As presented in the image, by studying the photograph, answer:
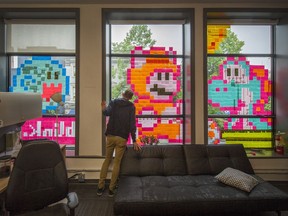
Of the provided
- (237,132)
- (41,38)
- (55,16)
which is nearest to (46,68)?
(41,38)

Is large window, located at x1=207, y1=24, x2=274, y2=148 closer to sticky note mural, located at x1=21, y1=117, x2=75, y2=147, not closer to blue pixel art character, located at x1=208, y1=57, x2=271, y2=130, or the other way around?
blue pixel art character, located at x1=208, y1=57, x2=271, y2=130

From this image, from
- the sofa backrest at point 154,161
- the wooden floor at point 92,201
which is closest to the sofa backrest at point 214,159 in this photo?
the sofa backrest at point 154,161

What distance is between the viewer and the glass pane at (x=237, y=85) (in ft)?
11.9

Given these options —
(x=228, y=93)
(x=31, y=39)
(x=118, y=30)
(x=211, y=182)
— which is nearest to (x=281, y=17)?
(x=228, y=93)

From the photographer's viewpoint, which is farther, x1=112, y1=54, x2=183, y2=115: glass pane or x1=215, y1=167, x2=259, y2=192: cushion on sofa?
x1=112, y1=54, x2=183, y2=115: glass pane

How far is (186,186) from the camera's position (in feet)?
8.18

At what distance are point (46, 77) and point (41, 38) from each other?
66cm

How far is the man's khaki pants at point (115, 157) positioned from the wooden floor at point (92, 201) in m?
0.18

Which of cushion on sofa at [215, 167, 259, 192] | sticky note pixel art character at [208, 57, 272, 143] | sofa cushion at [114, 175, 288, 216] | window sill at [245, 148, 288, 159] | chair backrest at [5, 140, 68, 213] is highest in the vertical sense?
sticky note pixel art character at [208, 57, 272, 143]

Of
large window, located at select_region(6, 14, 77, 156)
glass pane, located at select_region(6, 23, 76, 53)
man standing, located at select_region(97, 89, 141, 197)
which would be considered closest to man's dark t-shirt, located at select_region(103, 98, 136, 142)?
man standing, located at select_region(97, 89, 141, 197)

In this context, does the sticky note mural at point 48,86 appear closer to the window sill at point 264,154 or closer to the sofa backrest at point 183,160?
the sofa backrest at point 183,160

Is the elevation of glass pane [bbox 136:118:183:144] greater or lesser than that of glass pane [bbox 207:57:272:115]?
lesser

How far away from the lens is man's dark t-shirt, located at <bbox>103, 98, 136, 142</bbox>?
9.74ft

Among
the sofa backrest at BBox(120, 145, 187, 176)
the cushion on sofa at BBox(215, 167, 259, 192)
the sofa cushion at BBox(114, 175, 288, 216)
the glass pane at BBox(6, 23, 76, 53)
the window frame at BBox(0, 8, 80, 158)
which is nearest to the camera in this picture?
the sofa cushion at BBox(114, 175, 288, 216)
